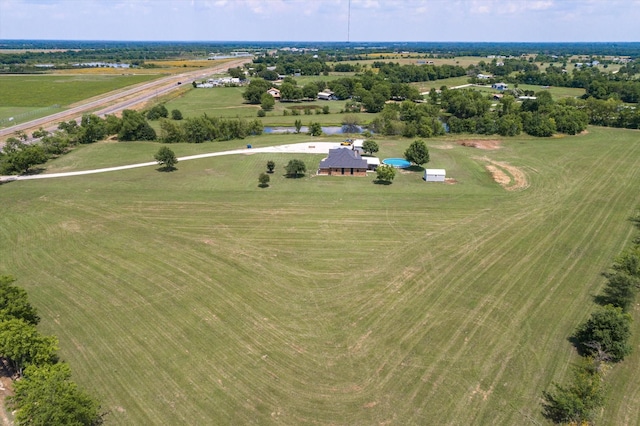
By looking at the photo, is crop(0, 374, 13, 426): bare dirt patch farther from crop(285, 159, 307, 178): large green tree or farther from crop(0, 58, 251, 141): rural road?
crop(0, 58, 251, 141): rural road

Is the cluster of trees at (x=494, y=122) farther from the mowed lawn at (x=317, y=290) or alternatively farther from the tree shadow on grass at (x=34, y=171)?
the tree shadow on grass at (x=34, y=171)

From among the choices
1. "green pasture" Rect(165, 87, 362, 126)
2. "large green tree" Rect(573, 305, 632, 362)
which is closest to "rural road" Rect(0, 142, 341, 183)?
"green pasture" Rect(165, 87, 362, 126)

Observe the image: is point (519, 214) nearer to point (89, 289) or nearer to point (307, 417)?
point (307, 417)

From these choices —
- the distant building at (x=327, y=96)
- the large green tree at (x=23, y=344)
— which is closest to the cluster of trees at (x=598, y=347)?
the large green tree at (x=23, y=344)

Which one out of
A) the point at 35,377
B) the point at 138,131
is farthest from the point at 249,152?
the point at 35,377

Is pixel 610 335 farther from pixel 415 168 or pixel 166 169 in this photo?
pixel 166 169

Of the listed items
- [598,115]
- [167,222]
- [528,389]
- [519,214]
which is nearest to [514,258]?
[519,214]
